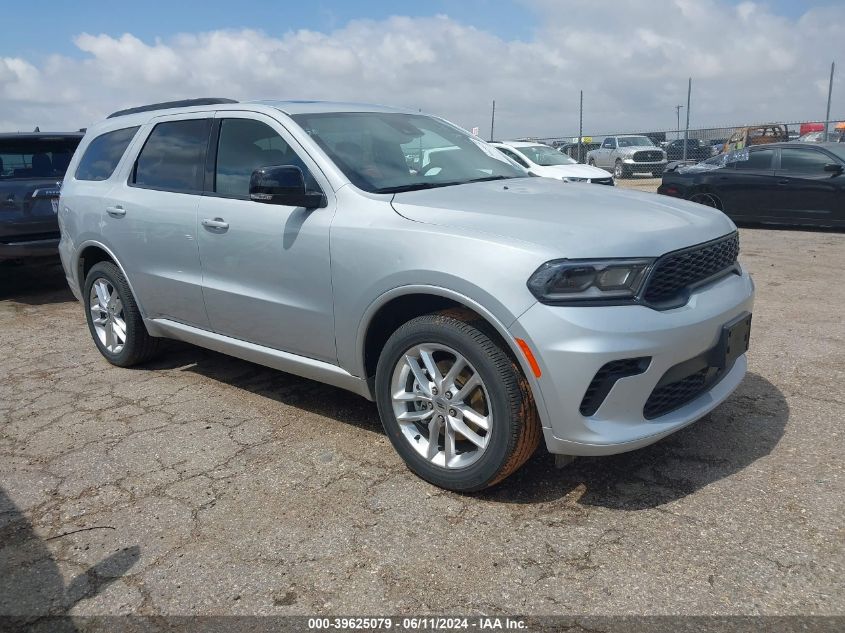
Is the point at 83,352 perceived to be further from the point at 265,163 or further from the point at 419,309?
the point at 419,309

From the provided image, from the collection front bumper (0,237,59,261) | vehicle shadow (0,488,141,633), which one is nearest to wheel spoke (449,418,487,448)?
vehicle shadow (0,488,141,633)

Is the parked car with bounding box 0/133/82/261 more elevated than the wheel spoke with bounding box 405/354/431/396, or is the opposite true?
the parked car with bounding box 0/133/82/261

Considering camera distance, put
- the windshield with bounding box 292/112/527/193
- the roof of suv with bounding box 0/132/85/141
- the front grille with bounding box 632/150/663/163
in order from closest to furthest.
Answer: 1. the windshield with bounding box 292/112/527/193
2. the roof of suv with bounding box 0/132/85/141
3. the front grille with bounding box 632/150/663/163

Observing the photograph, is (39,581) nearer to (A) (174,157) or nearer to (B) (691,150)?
(A) (174,157)

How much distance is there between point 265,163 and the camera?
384cm

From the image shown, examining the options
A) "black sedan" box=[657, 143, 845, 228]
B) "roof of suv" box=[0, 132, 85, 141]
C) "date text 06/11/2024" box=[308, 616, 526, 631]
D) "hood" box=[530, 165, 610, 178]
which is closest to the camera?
"date text 06/11/2024" box=[308, 616, 526, 631]

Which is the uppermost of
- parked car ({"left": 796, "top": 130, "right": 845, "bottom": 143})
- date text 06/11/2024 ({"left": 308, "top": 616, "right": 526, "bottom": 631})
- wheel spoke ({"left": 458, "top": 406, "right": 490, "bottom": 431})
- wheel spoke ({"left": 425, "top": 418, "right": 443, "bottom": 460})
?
parked car ({"left": 796, "top": 130, "right": 845, "bottom": 143})

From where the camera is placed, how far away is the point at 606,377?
2689mm

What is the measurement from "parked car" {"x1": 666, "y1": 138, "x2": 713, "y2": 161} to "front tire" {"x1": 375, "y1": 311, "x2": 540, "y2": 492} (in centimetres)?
2158

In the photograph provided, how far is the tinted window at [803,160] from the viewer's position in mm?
10617

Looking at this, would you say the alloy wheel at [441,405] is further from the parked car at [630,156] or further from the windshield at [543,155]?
the parked car at [630,156]

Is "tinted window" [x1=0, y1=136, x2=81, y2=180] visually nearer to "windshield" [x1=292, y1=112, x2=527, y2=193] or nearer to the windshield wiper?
"windshield" [x1=292, y1=112, x2=527, y2=193]

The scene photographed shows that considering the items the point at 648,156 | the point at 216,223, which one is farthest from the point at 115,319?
the point at 648,156

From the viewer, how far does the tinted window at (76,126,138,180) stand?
4.91m
